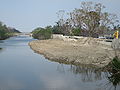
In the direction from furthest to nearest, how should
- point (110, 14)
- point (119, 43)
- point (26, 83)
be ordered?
point (110, 14) → point (119, 43) → point (26, 83)

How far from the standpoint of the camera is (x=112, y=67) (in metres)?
13.3

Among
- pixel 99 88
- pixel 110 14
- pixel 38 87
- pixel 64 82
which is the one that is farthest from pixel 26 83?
pixel 110 14

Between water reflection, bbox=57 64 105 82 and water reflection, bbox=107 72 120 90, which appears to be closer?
water reflection, bbox=107 72 120 90

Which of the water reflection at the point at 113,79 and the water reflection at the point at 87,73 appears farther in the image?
the water reflection at the point at 87,73

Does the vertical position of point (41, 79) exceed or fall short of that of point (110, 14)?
it falls short

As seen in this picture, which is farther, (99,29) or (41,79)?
(99,29)

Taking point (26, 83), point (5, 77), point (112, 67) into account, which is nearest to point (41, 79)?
point (26, 83)

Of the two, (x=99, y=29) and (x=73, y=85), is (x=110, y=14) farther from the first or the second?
(x=73, y=85)

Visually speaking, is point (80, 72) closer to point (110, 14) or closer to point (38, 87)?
point (38, 87)

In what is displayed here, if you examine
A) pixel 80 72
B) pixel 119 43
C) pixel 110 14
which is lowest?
pixel 80 72

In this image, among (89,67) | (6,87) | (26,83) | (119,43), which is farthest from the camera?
(119,43)

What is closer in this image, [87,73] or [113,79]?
[113,79]

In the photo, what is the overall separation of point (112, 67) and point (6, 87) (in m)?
6.54

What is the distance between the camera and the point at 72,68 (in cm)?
1666
